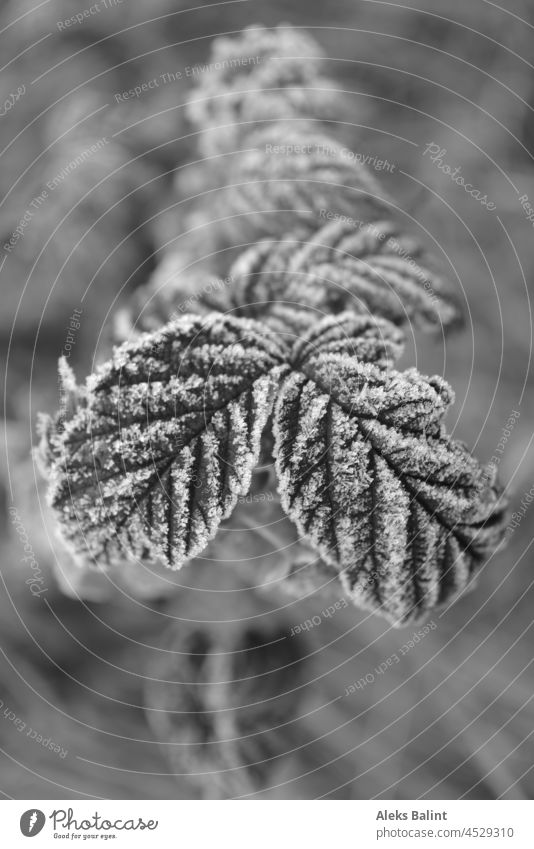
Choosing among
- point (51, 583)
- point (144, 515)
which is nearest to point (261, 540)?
point (144, 515)
